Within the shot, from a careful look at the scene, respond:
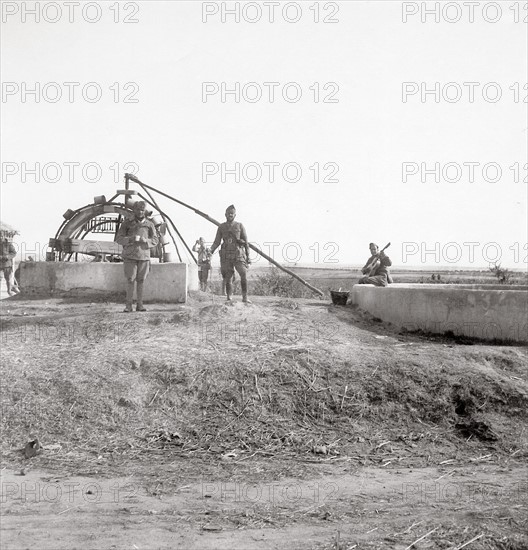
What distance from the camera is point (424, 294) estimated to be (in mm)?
11445

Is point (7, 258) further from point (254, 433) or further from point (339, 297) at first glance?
point (254, 433)

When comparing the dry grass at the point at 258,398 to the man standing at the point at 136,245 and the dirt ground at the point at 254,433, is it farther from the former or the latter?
the man standing at the point at 136,245

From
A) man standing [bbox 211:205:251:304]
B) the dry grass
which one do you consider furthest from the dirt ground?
man standing [bbox 211:205:251:304]

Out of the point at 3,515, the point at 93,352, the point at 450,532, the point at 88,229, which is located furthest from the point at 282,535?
the point at 88,229

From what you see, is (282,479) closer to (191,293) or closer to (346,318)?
(346,318)

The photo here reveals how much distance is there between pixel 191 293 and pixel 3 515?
8578 mm

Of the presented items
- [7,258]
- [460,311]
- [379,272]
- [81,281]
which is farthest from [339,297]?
[7,258]

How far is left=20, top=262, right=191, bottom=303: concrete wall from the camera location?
13.0 m

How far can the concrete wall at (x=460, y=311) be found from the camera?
10.7 m

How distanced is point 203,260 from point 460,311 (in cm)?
922

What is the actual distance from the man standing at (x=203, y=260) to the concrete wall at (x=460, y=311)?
24.8 ft

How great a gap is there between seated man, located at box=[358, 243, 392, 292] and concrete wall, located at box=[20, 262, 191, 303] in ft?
11.8

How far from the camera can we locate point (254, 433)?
25.4 ft

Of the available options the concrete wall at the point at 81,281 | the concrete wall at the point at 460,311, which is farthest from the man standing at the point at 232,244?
the concrete wall at the point at 460,311
